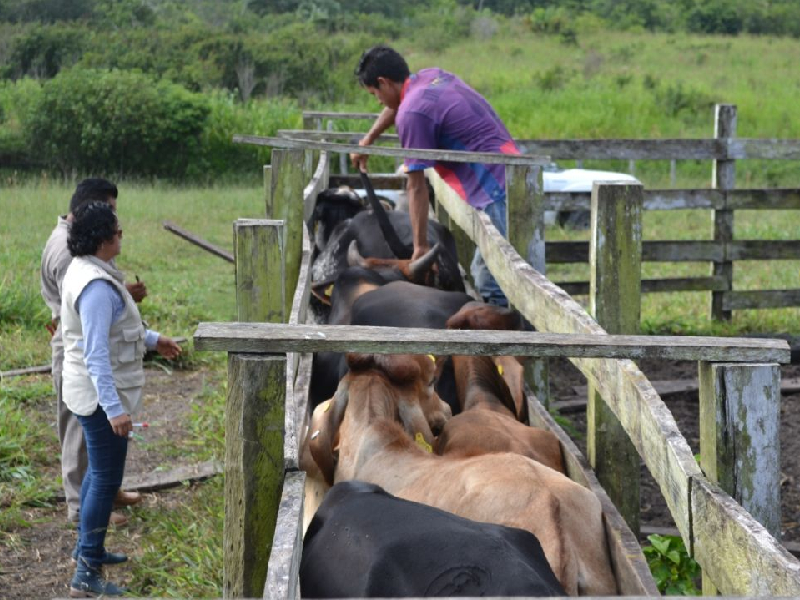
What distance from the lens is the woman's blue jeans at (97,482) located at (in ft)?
16.6

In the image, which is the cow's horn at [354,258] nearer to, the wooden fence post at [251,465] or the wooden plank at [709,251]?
the wooden plank at [709,251]

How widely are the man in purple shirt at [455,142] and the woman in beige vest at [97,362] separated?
180cm

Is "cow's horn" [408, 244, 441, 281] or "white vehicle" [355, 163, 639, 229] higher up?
"cow's horn" [408, 244, 441, 281]

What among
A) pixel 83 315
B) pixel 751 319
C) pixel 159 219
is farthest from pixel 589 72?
pixel 83 315

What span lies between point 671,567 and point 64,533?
302 centimetres

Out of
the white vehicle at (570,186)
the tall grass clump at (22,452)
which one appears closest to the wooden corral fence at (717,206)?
the tall grass clump at (22,452)

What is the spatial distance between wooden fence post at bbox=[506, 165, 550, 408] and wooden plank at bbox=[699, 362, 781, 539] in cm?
255

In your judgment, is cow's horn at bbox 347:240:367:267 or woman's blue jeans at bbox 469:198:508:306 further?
cow's horn at bbox 347:240:367:267

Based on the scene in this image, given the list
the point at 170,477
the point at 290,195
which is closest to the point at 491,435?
the point at 170,477

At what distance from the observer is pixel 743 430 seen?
2615 mm

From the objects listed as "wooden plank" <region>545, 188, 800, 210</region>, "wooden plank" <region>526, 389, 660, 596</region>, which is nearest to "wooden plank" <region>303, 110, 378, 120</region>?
"wooden plank" <region>545, 188, 800, 210</region>

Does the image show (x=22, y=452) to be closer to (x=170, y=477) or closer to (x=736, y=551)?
(x=170, y=477)

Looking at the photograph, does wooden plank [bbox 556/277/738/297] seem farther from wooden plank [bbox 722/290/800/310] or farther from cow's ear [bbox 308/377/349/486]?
cow's ear [bbox 308/377/349/486]

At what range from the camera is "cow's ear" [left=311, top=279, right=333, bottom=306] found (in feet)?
20.8
